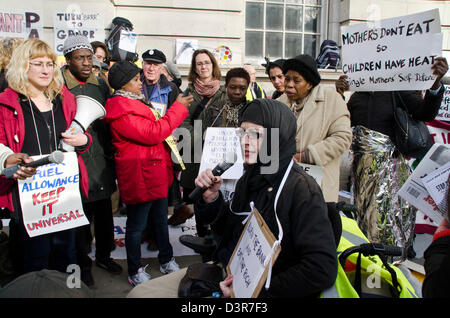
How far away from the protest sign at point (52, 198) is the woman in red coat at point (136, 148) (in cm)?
49

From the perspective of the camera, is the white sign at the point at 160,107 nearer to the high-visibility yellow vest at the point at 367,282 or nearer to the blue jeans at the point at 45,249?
the blue jeans at the point at 45,249

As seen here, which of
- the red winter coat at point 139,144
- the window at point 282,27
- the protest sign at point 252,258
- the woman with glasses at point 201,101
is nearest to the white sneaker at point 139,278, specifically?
the red winter coat at point 139,144

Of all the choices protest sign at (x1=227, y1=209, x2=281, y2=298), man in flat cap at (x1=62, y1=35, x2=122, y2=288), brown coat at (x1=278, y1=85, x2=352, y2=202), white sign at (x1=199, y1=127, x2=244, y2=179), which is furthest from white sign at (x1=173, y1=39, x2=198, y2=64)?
protest sign at (x1=227, y1=209, x2=281, y2=298)

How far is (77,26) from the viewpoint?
6.59 meters

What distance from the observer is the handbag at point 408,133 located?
11.3 feet

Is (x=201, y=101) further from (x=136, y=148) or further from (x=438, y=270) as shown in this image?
(x=438, y=270)

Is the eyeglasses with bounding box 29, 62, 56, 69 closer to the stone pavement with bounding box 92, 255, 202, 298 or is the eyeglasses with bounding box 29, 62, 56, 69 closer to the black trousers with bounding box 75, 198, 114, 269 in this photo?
the black trousers with bounding box 75, 198, 114, 269

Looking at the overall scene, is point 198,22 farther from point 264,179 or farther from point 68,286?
point 68,286

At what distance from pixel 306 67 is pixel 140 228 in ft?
6.92

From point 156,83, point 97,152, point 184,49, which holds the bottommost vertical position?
point 97,152

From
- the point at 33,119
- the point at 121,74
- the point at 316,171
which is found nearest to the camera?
the point at 33,119

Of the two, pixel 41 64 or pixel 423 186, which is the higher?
pixel 41 64

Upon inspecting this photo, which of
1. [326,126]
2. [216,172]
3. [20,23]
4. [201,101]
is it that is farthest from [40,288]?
[20,23]

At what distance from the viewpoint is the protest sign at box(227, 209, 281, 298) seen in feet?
4.73
